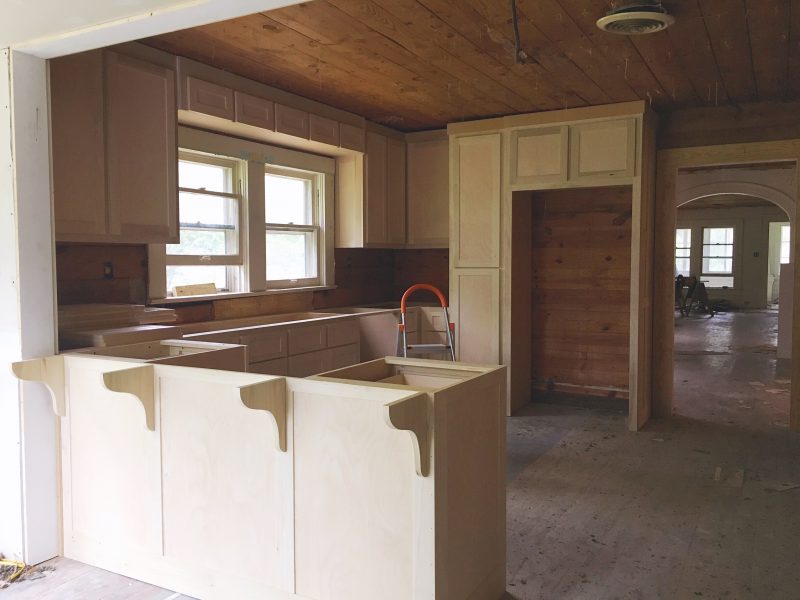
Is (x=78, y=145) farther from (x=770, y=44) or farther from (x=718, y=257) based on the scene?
(x=718, y=257)

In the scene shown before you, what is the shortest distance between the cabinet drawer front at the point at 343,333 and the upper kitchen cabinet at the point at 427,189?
4.42 ft

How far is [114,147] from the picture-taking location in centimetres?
346

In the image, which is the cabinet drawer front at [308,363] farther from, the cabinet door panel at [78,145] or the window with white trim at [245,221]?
the cabinet door panel at [78,145]

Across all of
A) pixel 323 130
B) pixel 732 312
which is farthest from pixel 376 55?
pixel 732 312

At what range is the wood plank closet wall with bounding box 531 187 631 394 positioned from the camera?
5.59 metres

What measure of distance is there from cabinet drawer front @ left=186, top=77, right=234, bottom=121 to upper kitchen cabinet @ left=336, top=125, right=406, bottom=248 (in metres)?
1.65

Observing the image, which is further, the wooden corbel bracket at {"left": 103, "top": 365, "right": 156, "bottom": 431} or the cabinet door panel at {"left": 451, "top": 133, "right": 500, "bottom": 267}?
the cabinet door panel at {"left": 451, "top": 133, "right": 500, "bottom": 267}

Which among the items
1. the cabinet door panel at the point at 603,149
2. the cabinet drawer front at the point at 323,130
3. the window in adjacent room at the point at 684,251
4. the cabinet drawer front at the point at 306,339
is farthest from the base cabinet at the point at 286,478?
the window in adjacent room at the point at 684,251

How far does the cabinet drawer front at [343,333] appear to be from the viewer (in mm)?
4978

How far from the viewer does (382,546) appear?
82.4 inches

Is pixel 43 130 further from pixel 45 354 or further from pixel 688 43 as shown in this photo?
pixel 688 43

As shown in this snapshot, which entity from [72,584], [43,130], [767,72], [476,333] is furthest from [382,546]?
[767,72]

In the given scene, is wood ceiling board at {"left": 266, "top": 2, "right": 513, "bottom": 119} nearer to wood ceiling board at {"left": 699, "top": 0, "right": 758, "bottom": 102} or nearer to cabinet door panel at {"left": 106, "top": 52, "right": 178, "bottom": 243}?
cabinet door panel at {"left": 106, "top": 52, "right": 178, "bottom": 243}

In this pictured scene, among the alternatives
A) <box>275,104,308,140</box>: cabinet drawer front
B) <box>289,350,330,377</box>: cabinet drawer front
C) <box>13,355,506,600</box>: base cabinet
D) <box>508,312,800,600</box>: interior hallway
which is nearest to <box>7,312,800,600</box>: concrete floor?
<box>508,312,800,600</box>: interior hallway
